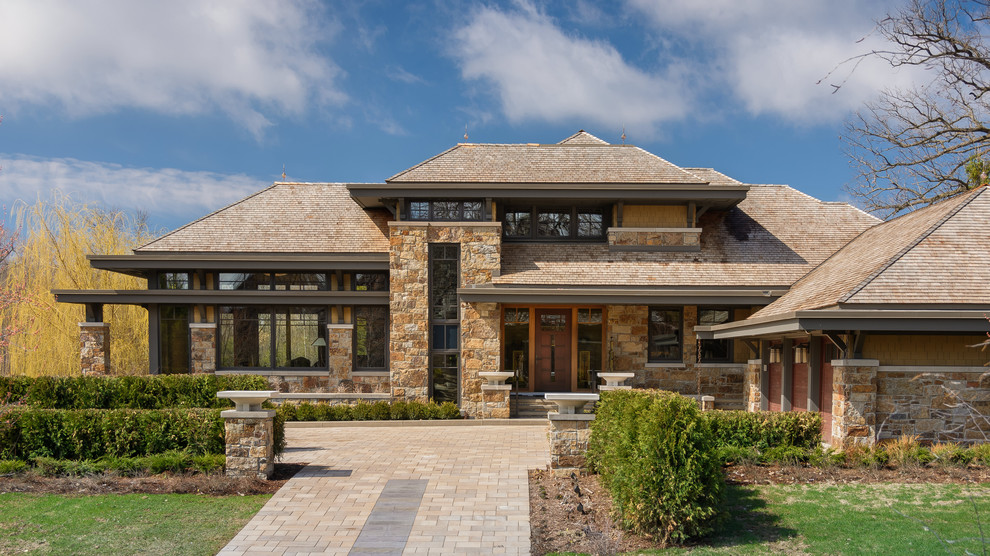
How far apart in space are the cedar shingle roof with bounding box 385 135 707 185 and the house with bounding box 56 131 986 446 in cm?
7

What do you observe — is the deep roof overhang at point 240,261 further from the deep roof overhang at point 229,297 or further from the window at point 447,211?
the window at point 447,211

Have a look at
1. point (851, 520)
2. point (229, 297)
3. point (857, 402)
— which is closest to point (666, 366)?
point (857, 402)

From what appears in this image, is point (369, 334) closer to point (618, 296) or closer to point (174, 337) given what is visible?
point (174, 337)

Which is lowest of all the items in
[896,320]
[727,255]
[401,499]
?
[401,499]

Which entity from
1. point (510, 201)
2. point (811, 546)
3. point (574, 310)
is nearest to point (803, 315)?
point (811, 546)

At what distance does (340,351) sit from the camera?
19.2 meters

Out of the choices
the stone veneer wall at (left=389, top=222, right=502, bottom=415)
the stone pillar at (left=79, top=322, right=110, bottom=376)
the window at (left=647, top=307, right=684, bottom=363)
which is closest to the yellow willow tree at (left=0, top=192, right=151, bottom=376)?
the stone pillar at (left=79, top=322, right=110, bottom=376)

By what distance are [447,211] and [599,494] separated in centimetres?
1059

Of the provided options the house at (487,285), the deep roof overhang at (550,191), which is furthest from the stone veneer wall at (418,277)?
the deep roof overhang at (550,191)

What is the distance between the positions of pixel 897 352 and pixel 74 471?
44.0 ft

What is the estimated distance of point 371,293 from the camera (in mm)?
18906

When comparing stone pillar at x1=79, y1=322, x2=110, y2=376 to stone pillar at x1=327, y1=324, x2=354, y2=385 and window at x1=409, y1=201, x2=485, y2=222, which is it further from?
window at x1=409, y1=201, x2=485, y2=222

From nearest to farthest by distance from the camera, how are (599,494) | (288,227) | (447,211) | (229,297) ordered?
1. (599,494)
2. (447,211)
3. (229,297)
4. (288,227)

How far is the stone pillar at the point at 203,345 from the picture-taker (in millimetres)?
19125
